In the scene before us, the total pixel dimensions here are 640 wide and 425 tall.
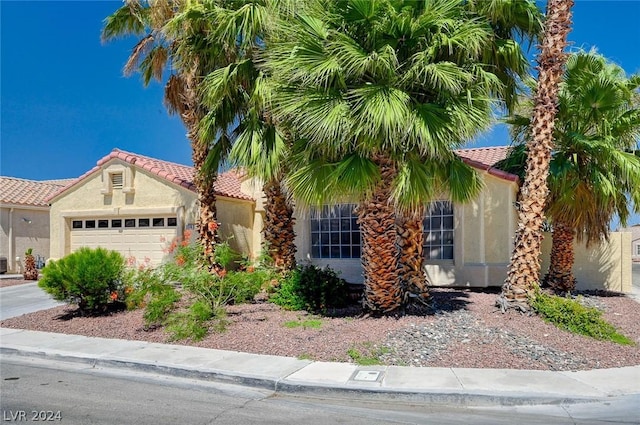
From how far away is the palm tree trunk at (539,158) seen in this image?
416 inches

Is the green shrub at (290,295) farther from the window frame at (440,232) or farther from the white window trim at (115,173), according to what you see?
the white window trim at (115,173)

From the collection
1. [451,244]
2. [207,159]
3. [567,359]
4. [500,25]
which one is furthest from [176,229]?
[567,359]

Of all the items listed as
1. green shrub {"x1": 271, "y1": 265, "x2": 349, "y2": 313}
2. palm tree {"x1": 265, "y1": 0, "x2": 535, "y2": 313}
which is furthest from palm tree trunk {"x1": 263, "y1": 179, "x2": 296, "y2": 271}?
palm tree {"x1": 265, "y1": 0, "x2": 535, "y2": 313}

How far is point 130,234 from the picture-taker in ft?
59.7

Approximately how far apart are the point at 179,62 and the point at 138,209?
6.64 meters

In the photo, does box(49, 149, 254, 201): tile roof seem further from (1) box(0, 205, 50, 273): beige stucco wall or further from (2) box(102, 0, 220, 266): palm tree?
(1) box(0, 205, 50, 273): beige stucco wall

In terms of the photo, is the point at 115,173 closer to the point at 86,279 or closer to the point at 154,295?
the point at 86,279

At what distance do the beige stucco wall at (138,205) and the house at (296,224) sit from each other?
0.04 m

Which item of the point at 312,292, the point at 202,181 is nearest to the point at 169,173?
the point at 202,181

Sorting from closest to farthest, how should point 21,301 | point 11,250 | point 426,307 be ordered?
point 426,307
point 21,301
point 11,250

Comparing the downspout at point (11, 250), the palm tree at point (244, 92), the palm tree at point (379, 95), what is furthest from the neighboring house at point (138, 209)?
the palm tree at point (379, 95)

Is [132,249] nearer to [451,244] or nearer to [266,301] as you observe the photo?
[266,301]

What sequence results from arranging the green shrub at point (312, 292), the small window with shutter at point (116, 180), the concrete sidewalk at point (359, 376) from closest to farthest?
the concrete sidewalk at point (359, 376) < the green shrub at point (312, 292) < the small window with shutter at point (116, 180)

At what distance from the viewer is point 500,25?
36.7ft
